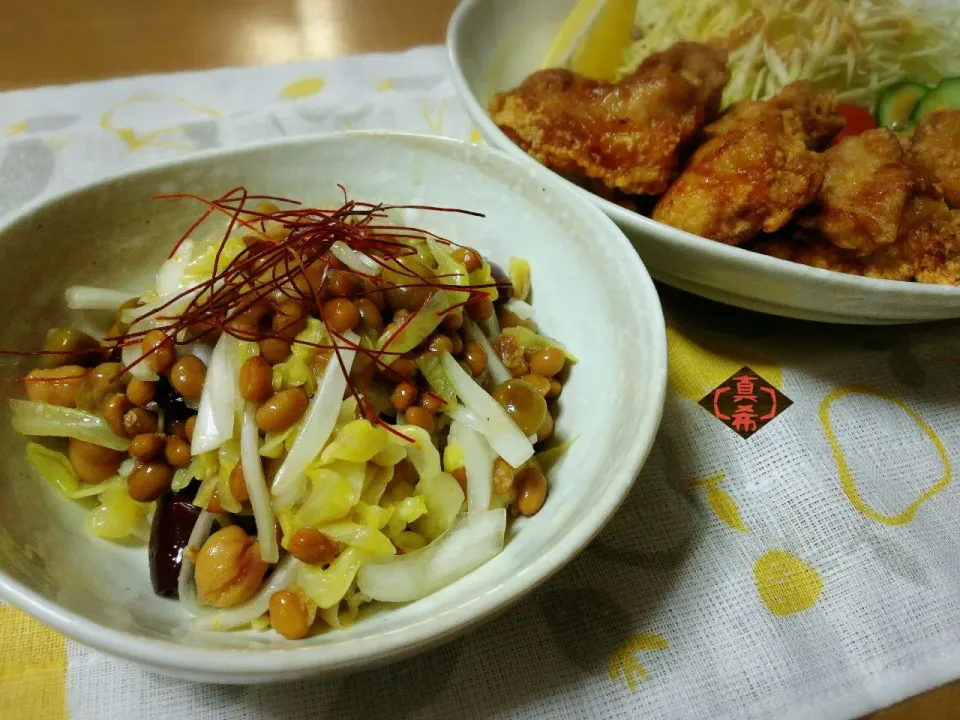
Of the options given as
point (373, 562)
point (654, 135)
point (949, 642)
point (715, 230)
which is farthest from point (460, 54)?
point (949, 642)

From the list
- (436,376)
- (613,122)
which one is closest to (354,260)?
(436,376)

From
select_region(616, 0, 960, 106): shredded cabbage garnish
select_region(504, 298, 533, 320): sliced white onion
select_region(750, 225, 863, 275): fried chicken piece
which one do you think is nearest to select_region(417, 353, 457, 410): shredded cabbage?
select_region(504, 298, 533, 320): sliced white onion

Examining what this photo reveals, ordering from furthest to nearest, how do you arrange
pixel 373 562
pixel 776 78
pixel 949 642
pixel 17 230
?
pixel 776 78, pixel 17 230, pixel 949 642, pixel 373 562

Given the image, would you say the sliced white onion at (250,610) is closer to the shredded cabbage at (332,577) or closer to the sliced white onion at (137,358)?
the shredded cabbage at (332,577)

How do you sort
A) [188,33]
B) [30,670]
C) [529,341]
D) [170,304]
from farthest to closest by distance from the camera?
[188,33], [529,341], [170,304], [30,670]

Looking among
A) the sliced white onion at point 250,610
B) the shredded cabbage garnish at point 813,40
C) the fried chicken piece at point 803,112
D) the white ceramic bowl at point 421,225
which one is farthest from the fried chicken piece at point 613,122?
the sliced white onion at point 250,610

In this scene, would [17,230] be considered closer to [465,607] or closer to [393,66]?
[465,607]

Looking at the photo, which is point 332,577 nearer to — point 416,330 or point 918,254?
point 416,330
